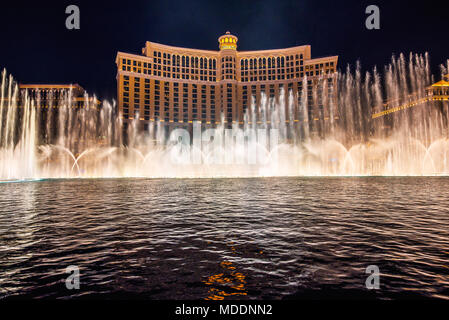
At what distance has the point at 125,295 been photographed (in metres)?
4.44

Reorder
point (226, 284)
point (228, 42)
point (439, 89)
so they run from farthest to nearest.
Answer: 1. point (228, 42)
2. point (439, 89)
3. point (226, 284)

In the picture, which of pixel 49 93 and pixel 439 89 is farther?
pixel 49 93

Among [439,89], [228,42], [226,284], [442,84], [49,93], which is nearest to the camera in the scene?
[226,284]

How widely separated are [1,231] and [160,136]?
108 metres

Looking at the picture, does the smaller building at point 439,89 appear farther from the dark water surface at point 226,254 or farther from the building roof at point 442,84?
the dark water surface at point 226,254

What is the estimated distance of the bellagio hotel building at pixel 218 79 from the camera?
113062 mm

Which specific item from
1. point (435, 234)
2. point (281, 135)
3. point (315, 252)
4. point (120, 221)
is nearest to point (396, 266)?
point (315, 252)

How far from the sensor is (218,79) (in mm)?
121750

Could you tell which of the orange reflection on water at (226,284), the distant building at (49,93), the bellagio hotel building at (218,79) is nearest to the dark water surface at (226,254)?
the orange reflection on water at (226,284)

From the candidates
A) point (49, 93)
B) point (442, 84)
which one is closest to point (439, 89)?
point (442, 84)

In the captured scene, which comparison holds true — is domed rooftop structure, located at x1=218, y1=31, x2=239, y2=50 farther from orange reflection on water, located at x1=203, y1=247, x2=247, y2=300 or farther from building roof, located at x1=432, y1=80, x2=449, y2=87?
orange reflection on water, located at x1=203, y1=247, x2=247, y2=300

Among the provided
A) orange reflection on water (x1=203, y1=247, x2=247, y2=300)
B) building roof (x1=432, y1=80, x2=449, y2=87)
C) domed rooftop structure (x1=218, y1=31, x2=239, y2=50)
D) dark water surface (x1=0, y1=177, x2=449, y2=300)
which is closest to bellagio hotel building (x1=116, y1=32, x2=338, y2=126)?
domed rooftop structure (x1=218, y1=31, x2=239, y2=50)

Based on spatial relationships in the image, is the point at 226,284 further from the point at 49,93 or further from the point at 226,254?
the point at 49,93

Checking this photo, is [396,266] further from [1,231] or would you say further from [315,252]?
[1,231]
